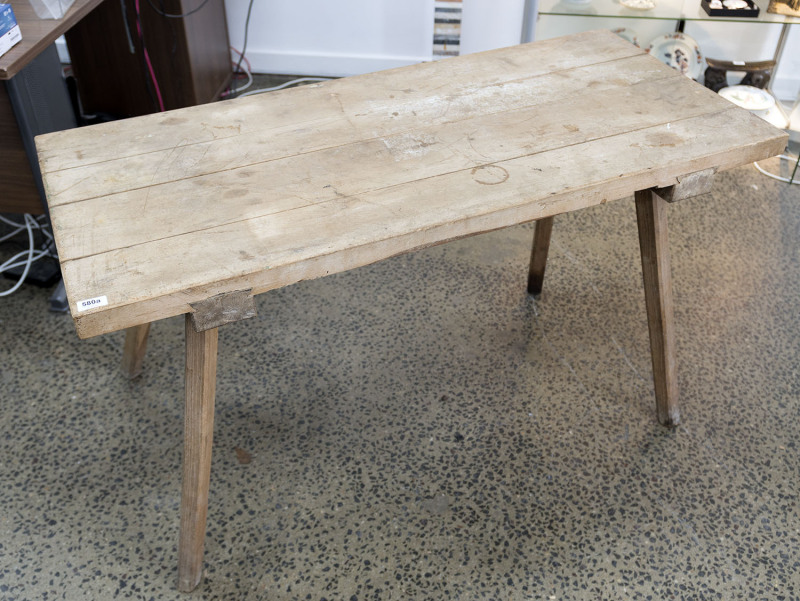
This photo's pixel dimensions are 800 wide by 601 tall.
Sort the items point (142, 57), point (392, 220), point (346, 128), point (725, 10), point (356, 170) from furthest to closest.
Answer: point (142, 57)
point (725, 10)
point (346, 128)
point (356, 170)
point (392, 220)

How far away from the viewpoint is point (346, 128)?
1272 millimetres

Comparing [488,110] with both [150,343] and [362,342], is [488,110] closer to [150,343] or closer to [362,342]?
[362,342]

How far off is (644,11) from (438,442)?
1320 mm

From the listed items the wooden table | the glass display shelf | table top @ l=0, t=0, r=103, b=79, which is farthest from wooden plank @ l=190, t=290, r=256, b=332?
the glass display shelf

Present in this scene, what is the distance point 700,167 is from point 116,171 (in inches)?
35.6

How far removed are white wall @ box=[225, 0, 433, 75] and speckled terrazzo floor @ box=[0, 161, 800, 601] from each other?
3.15ft

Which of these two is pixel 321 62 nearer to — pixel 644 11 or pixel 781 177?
pixel 644 11

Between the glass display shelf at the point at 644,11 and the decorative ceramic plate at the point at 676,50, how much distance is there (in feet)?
1.00

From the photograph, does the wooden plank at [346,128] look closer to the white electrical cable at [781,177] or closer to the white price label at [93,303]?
the white price label at [93,303]

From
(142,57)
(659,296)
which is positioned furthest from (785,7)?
(142,57)

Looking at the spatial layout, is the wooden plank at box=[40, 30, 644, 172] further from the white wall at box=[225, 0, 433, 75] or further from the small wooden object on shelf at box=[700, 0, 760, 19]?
the white wall at box=[225, 0, 433, 75]

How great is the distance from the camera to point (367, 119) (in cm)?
129

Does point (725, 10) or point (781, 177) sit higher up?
point (725, 10)

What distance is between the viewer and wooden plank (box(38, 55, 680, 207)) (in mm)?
1143
